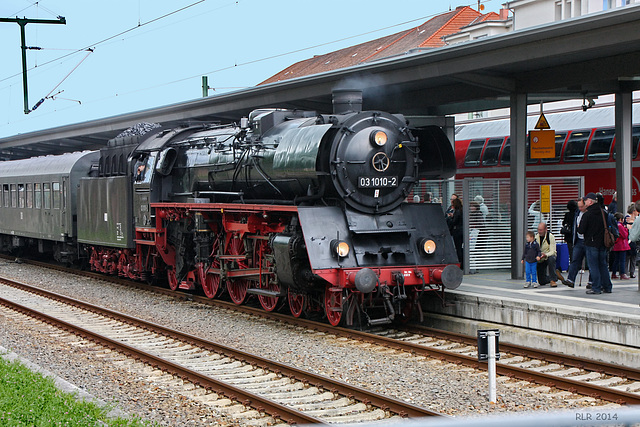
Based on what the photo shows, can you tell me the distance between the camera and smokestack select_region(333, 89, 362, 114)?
39.2ft

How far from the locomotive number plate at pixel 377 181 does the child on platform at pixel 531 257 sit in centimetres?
292

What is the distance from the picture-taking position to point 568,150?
65.7 ft

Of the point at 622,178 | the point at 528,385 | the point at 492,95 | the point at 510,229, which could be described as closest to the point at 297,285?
the point at 528,385

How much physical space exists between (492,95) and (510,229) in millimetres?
2753

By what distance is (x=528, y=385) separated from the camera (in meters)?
7.95

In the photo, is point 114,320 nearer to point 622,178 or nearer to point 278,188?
point 278,188

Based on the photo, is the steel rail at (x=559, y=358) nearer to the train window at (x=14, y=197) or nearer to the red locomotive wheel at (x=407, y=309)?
the red locomotive wheel at (x=407, y=309)

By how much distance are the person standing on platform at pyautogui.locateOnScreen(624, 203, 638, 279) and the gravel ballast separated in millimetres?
6407

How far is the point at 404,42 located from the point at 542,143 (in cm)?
3941

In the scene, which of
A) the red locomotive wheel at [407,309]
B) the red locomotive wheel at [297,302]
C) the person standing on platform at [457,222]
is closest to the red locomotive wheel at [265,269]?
the red locomotive wheel at [297,302]

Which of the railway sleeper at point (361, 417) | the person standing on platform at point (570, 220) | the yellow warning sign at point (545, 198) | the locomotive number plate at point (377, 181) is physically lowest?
the railway sleeper at point (361, 417)

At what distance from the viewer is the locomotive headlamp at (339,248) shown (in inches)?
421

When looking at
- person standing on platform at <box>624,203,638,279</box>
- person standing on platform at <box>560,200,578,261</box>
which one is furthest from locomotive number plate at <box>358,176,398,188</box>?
person standing on platform at <box>624,203,638,279</box>

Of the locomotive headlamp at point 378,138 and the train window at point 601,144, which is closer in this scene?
the locomotive headlamp at point 378,138
